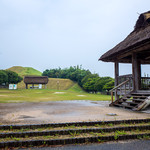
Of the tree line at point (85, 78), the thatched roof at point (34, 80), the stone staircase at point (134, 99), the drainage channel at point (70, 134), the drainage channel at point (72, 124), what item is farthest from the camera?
the thatched roof at point (34, 80)

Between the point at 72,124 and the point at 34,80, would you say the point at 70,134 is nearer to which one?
the point at 72,124

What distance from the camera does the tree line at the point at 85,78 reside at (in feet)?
127

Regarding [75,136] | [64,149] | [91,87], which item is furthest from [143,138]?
[91,87]

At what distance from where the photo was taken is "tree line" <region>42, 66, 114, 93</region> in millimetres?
38612

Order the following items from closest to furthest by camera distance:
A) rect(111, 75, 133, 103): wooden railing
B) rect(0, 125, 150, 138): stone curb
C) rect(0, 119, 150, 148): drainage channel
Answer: rect(0, 119, 150, 148): drainage channel < rect(0, 125, 150, 138): stone curb < rect(111, 75, 133, 103): wooden railing

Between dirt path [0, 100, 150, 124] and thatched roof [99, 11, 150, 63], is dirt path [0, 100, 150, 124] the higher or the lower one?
the lower one

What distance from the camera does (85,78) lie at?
54031 mm

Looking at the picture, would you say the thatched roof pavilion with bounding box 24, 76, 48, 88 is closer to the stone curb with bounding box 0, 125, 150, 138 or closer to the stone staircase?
the stone staircase

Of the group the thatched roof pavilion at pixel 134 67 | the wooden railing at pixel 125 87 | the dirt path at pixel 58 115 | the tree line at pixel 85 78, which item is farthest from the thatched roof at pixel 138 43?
the tree line at pixel 85 78

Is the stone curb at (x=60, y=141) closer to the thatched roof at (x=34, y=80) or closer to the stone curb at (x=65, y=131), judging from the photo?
the stone curb at (x=65, y=131)

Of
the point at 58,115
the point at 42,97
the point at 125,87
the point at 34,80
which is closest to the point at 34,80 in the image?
the point at 34,80

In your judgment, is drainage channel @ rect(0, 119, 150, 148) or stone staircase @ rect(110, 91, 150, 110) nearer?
drainage channel @ rect(0, 119, 150, 148)

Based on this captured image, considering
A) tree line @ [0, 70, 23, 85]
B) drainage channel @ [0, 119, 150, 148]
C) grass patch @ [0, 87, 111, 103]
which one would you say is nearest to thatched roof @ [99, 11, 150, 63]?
drainage channel @ [0, 119, 150, 148]

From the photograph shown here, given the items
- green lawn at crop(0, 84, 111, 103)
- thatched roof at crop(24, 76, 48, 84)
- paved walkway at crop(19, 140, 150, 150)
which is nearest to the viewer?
paved walkway at crop(19, 140, 150, 150)
